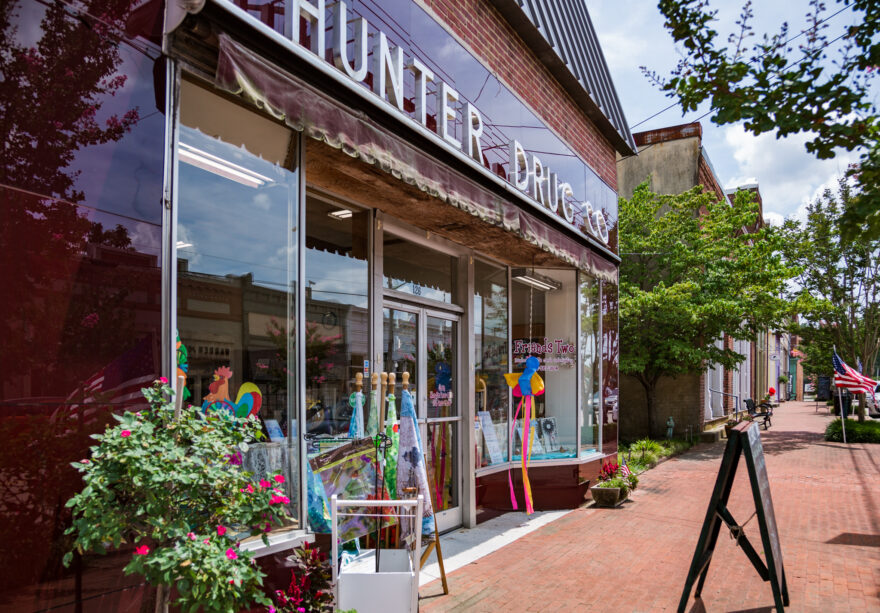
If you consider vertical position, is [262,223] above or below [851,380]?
above

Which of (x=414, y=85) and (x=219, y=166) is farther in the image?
(x=414, y=85)

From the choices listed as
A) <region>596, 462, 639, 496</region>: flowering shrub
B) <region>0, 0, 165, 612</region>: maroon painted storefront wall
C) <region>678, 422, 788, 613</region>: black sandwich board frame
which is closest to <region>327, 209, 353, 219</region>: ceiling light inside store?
<region>0, 0, 165, 612</region>: maroon painted storefront wall

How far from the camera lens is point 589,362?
990 centimetres

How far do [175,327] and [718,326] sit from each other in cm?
1426

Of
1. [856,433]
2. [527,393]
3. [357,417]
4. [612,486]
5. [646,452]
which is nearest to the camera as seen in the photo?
[357,417]

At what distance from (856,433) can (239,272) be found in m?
19.6

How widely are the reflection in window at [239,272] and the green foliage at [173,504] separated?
923 mm

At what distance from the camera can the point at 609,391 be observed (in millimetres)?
10500

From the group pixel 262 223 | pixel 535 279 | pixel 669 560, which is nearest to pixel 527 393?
pixel 535 279

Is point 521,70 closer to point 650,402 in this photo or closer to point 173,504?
point 173,504

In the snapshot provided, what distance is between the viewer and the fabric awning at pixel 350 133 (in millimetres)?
3645

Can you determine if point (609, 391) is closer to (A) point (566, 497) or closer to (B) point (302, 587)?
(A) point (566, 497)

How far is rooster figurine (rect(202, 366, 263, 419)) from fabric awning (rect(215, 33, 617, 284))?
5.20ft

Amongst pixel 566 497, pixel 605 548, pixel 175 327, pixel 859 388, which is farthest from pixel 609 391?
pixel 859 388
